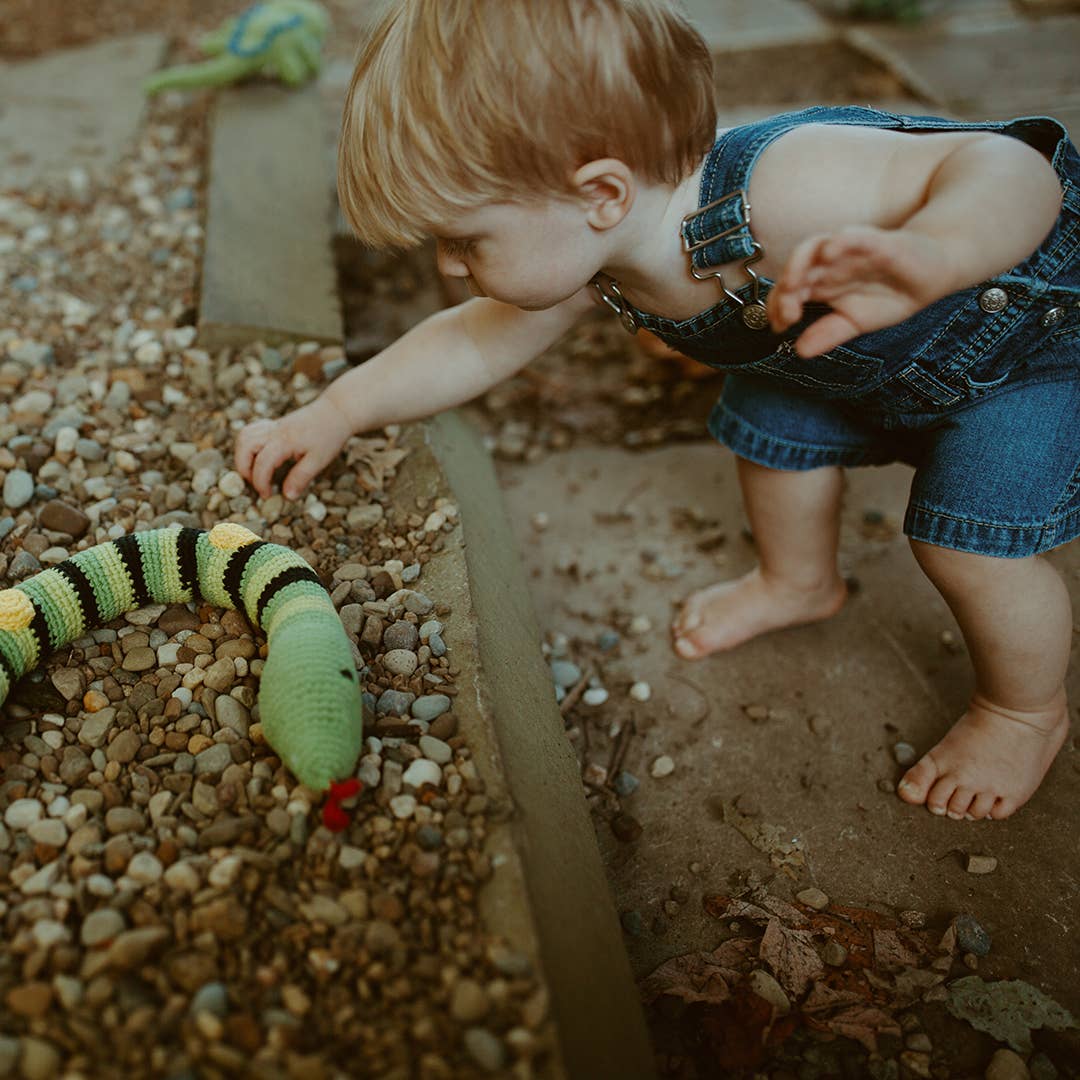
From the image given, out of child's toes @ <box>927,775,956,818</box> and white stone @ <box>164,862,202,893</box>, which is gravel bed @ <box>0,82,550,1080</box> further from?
child's toes @ <box>927,775,956,818</box>

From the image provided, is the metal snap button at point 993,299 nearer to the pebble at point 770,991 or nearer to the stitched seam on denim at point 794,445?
the stitched seam on denim at point 794,445

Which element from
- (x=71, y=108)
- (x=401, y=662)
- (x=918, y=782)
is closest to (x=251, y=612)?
(x=401, y=662)

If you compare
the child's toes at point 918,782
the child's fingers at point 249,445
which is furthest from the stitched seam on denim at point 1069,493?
the child's fingers at point 249,445

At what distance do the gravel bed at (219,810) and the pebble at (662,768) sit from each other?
0.44 meters

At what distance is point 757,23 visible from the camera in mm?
3480

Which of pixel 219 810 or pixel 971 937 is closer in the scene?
pixel 219 810

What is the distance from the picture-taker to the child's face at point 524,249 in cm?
131

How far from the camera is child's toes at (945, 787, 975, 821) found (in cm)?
154

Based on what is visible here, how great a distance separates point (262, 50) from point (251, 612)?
1.91 meters

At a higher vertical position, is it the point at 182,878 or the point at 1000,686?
the point at 182,878

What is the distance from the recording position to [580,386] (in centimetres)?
238

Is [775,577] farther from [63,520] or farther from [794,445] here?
[63,520]

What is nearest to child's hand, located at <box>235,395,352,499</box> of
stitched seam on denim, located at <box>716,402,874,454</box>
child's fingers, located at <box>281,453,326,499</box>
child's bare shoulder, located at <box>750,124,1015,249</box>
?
child's fingers, located at <box>281,453,326,499</box>

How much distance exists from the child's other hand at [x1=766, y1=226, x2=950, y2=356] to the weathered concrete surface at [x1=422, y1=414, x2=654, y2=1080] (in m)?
0.60
